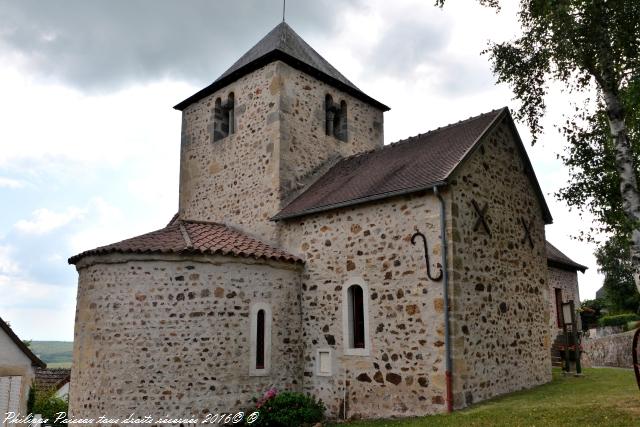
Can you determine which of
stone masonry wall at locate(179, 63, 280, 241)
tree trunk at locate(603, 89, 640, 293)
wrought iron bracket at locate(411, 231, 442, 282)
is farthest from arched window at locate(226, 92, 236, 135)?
tree trunk at locate(603, 89, 640, 293)

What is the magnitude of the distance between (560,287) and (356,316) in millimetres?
13083

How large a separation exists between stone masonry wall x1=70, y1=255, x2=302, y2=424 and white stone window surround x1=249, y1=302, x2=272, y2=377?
11 cm

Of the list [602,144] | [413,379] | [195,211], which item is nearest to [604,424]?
[413,379]

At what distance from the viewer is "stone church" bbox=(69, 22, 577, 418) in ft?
34.8

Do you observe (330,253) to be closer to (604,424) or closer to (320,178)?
(320,178)

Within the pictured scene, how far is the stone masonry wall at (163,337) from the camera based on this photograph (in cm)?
1073

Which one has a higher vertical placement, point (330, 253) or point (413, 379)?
point (330, 253)

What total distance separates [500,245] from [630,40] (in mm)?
5095

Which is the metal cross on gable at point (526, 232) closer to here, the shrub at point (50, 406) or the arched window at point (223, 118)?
the arched window at point (223, 118)

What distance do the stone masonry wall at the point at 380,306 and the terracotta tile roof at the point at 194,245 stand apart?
3.86 ft

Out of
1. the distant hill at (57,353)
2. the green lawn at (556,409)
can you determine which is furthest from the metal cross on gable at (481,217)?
the distant hill at (57,353)

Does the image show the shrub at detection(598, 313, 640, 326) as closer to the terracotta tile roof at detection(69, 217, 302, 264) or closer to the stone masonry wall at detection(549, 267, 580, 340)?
the stone masonry wall at detection(549, 267, 580, 340)

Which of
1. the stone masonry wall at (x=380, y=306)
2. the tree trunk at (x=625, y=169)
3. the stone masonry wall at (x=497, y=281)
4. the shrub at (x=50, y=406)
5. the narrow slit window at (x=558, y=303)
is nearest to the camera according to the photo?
the tree trunk at (x=625, y=169)

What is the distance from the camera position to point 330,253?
40.9ft
